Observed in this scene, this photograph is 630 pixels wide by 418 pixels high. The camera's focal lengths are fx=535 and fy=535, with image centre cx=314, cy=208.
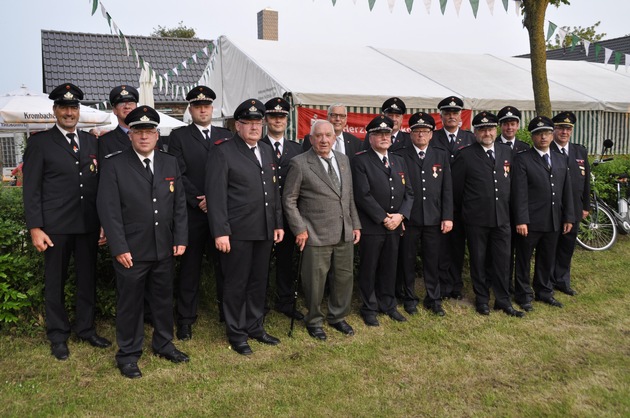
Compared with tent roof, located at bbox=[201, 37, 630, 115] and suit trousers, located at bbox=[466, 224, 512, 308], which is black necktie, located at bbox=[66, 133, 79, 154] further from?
tent roof, located at bbox=[201, 37, 630, 115]

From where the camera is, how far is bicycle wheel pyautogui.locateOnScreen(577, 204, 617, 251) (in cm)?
718

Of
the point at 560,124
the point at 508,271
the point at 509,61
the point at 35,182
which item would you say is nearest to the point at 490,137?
the point at 560,124

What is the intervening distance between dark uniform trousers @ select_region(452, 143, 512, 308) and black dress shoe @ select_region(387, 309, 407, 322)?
2.70 ft

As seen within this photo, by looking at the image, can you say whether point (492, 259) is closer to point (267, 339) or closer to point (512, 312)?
point (512, 312)

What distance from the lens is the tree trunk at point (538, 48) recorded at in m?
7.71

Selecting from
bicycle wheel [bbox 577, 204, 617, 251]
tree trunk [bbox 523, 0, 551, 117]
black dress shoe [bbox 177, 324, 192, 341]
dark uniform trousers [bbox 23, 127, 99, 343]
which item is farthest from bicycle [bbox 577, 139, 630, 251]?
dark uniform trousers [bbox 23, 127, 99, 343]

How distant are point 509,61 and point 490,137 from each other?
35.0 ft

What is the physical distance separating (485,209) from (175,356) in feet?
9.82

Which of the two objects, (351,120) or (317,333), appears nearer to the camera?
(317,333)

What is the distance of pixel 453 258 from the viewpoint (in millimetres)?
5477

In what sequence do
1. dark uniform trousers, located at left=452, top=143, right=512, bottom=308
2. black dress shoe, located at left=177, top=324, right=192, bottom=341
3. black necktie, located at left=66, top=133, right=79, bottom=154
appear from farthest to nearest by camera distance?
dark uniform trousers, located at left=452, top=143, right=512, bottom=308
black dress shoe, located at left=177, top=324, right=192, bottom=341
black necktie, located at left=66, top=133, right=79, bottom=154

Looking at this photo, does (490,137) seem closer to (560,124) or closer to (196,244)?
(560,124)

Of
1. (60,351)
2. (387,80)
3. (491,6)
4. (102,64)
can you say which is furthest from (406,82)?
(102,64)

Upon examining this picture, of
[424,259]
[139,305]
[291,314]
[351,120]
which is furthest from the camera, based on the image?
[351,120]
